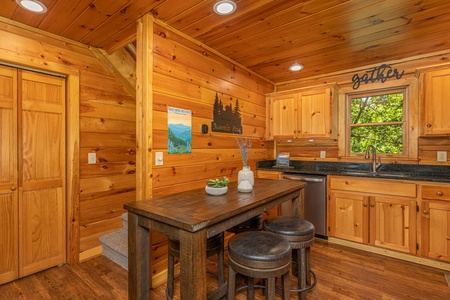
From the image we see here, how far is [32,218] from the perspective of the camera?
89.0 inches

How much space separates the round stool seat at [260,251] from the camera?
1306 mm

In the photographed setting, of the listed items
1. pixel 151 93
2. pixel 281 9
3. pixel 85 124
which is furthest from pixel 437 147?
pixel 85 124

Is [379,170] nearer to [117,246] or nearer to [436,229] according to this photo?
[436,229]

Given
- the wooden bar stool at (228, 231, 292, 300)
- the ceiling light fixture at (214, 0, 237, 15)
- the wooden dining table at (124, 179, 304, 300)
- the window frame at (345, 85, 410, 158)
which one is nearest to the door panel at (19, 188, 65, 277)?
the wooden dining table at (124, 179, 304, 300)

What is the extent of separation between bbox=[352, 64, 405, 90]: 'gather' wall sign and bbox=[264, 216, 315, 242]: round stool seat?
2.51 meters

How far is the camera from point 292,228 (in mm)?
1763

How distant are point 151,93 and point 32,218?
174cm

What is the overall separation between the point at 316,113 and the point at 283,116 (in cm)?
51

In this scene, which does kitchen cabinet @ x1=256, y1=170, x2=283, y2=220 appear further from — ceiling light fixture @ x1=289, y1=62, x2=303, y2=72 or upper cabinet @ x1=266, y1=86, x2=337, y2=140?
ceiling light fixture @ x1=289, y1=62, x2=303, y2=72

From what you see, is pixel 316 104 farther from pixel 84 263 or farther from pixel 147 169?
pixel 84 263

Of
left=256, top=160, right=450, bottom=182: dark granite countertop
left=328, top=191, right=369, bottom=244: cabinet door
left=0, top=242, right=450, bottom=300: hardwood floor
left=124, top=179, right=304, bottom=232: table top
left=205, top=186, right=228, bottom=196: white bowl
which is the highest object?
left=256, top=160, right=450, bottom=182: dark granite countertop

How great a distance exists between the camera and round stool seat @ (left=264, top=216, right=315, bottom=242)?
5.62 feet

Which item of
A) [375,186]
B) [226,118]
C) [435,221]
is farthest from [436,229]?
[226,118]

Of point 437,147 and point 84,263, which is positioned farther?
point 437,147
